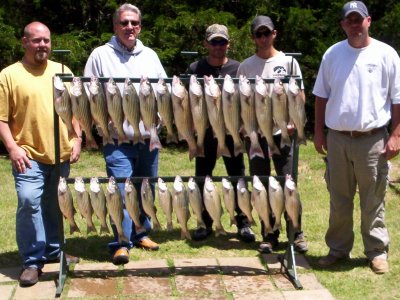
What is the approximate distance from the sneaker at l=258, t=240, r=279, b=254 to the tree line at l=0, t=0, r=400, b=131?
495 centimetres

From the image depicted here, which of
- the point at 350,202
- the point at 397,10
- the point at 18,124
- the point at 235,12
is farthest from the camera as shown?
the point at 235,12

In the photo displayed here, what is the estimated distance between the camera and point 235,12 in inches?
467

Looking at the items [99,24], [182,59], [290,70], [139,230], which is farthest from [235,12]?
[139,230]

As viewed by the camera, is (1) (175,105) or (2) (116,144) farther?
(2) (116,144)

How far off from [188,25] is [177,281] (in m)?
6.16

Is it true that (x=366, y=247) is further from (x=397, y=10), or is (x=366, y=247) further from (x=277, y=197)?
(x=397, y=10)

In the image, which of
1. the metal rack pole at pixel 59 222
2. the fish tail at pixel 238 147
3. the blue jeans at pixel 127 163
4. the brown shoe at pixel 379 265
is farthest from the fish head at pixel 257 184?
the metal rack pole at pixel 59 222

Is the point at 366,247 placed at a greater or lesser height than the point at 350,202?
lesser

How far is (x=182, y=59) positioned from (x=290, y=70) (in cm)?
555

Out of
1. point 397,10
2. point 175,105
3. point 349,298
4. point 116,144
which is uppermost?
point 397,10

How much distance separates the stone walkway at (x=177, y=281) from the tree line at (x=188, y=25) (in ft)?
17.2

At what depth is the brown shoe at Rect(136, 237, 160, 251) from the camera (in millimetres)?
6148

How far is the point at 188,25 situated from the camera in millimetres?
10742

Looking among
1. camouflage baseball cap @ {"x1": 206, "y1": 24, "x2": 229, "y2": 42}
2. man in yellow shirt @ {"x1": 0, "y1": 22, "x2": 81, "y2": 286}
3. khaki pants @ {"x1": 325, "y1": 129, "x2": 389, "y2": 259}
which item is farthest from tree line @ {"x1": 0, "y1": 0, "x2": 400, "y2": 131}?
khaki pants @ {"x1": 325, "y1": 129, "x2": 389, "y2": 259}
